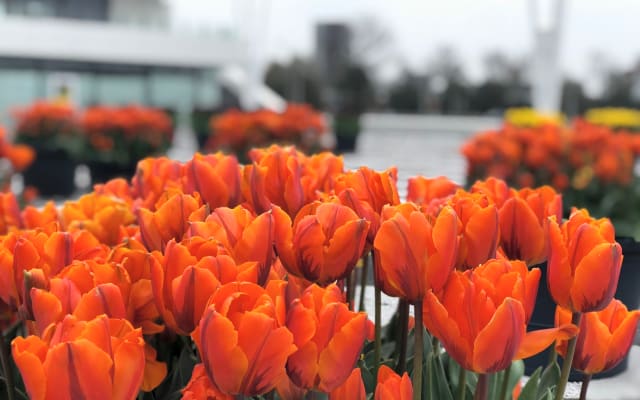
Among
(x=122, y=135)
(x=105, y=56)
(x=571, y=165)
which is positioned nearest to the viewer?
(x=571, y=165)

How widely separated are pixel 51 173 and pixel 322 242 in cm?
1159

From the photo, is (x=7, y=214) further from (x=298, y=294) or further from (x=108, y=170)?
(x=108, y=170)

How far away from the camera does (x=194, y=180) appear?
1365mm

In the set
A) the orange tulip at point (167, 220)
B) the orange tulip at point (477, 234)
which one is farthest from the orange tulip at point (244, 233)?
the orange tulip at point (477, 234)

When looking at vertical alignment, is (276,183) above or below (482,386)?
above

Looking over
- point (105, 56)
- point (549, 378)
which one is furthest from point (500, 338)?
point (105, 56)

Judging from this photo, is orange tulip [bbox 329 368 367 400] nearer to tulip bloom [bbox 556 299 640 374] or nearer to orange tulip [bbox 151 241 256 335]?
orange tulip [bbox 151 241 256 335]

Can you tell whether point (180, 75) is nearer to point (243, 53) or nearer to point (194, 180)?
point (243, 53)

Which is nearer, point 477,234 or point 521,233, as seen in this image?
point 477,234

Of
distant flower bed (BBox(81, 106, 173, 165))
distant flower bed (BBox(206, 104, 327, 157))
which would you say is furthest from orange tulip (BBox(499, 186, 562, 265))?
distant flower bed (BBox(81, 106, 173, 165))

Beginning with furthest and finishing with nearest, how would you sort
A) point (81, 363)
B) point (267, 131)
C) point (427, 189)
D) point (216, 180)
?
point (267, 131) → point (427, 189) → point (216, 180) → point (81, 363)

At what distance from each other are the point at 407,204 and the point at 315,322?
0.65 feet

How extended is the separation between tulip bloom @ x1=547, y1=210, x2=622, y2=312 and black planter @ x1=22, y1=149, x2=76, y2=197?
11.4 m

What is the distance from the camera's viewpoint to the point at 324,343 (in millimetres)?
890
